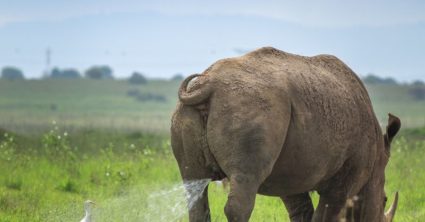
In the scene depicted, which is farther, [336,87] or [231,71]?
[336,87]

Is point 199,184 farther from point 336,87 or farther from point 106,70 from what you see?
point 106,70

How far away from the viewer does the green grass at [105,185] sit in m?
12.8

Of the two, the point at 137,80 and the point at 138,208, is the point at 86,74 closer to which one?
the point at 137,80

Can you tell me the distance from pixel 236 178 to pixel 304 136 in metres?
0.99

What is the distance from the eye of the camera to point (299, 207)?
11.1 metres

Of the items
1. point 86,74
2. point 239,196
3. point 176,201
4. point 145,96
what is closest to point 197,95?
point 239,196

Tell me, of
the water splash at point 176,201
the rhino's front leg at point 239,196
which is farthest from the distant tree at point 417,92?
the rhino's front leg at point 239,196

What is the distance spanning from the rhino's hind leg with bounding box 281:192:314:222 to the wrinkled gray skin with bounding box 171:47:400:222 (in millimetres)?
423

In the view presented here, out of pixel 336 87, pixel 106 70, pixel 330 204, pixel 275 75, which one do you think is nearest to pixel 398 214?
pixel 330 204

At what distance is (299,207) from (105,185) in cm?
573

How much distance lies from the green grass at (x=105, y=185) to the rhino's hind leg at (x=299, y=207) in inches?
51.6

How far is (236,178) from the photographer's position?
8.49 m

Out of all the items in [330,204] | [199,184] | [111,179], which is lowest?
[111,179]

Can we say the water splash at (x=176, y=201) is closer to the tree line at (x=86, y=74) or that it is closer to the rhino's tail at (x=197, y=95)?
the rhino's tail at (x=197, y=95)
